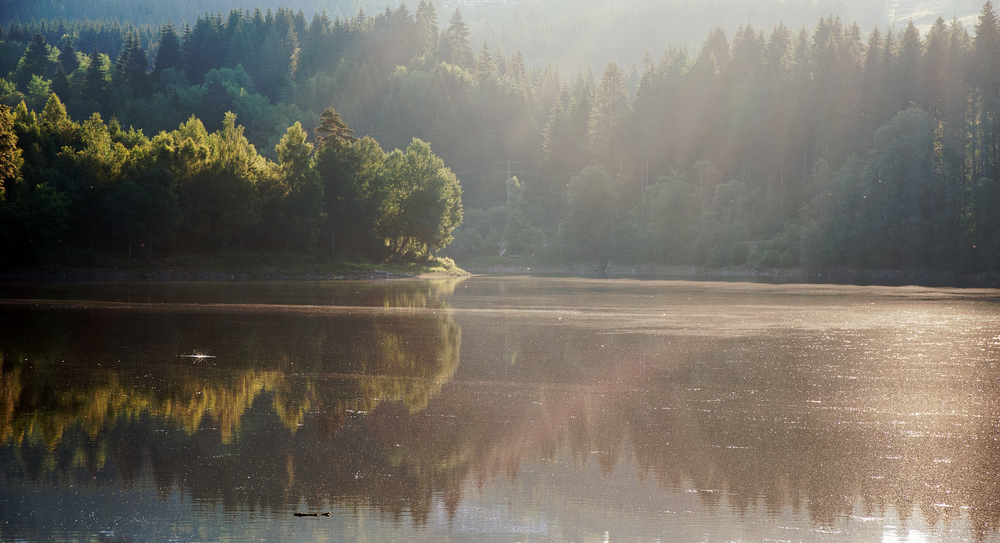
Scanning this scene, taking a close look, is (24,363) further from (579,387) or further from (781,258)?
(781,258)

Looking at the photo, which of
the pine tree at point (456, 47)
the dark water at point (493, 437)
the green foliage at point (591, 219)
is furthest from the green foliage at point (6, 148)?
the pine tree at point (456, 47)

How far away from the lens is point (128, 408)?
11070mm

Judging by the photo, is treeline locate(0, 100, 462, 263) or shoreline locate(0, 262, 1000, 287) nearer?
shoreline locate(0, 262, 1000, 287)

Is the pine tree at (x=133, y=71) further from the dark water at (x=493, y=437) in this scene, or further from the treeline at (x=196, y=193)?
the dark water at (x=493, y=437)

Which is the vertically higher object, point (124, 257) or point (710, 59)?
point (710, 59)

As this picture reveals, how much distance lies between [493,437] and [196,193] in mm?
57385

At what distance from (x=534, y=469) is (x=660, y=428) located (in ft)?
8.29

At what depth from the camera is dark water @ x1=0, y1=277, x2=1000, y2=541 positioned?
23.4ft

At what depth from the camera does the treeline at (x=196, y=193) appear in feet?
164

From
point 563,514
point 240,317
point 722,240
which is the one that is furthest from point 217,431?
point 722,240

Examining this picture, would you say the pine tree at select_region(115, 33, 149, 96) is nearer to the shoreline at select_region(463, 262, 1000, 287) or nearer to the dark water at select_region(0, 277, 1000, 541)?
the shoreline at select_region(463, 262, 1000, 287)

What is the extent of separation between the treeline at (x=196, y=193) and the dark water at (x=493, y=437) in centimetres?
3452

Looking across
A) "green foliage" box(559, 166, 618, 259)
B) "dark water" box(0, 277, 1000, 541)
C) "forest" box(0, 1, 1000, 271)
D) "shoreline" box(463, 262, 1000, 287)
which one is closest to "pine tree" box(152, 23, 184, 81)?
"forest" box(0, 1, 1000, 271)

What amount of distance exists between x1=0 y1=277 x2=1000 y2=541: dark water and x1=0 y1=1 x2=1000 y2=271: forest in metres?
36.2
